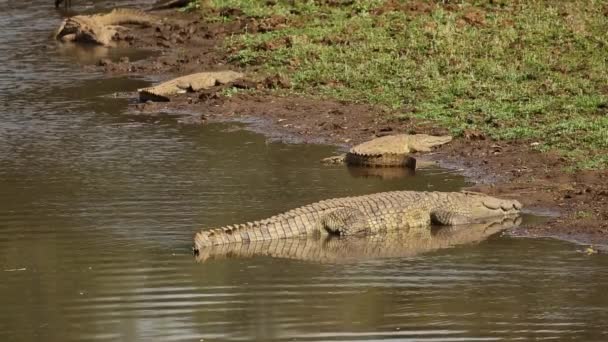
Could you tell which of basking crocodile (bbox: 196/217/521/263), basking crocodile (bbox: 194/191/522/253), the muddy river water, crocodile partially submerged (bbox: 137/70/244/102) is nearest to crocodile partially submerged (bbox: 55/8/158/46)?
crocodile partially submerged (bbox: 137/70/244/102)

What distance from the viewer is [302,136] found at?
14.9 metres

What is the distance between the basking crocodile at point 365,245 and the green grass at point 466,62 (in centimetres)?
185

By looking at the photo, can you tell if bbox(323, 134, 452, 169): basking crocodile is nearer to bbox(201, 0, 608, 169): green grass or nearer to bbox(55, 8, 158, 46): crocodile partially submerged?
bbox(201, 0, 608, 169): green grass

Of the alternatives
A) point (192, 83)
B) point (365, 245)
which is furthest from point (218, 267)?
point (192, 83)

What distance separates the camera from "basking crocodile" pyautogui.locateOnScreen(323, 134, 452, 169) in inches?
520

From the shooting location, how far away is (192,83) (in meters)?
17.3

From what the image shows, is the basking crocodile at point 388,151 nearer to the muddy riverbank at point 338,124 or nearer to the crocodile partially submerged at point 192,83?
the muddy riverbank at point 338,124

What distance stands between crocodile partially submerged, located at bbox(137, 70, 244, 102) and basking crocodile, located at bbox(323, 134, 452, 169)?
13.3ft

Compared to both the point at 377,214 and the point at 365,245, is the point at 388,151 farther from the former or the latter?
the point at 365,245

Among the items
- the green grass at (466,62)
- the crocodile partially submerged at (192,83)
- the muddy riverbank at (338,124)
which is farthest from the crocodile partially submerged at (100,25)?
the crocodile partially submerged at (192,83)

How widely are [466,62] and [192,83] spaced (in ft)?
11.2

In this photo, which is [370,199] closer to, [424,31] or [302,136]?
[302,136]

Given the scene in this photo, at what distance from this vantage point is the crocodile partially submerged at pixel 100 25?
21.8 metres

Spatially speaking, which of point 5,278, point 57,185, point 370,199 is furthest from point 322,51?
point 5,278
